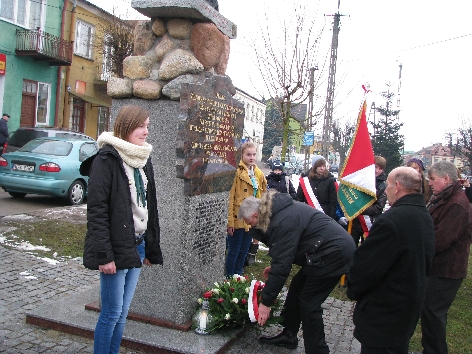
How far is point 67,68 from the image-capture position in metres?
22.2

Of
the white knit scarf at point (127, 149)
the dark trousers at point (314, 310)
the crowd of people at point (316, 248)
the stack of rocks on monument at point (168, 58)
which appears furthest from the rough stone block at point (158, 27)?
the dark trousers at point (314, 310)

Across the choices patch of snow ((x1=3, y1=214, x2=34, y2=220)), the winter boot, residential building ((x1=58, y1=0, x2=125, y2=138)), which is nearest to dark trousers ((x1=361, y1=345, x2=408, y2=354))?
the winter boot

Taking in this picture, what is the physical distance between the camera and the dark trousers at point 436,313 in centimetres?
398

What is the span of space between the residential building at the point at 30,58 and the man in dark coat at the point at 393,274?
18.8 m

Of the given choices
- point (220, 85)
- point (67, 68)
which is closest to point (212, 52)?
point (220, 85)

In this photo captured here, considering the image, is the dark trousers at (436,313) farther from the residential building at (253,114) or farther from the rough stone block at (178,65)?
the residential building at (253,114)

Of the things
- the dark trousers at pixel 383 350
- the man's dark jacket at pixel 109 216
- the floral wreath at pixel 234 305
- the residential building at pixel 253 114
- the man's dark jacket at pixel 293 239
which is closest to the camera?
the man's dark jacket at pixel 109 216

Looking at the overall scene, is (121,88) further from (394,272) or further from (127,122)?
(394,272)

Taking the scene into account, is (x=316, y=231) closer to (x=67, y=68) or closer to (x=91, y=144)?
(x=91, y=144)

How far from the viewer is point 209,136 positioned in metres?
4.28

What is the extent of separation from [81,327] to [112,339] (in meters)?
0.97

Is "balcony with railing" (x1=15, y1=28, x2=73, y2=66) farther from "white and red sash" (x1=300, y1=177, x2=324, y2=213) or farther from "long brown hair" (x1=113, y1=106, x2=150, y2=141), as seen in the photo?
"long brown hair" (x1=113, y1=106, x2=150, y2=141)

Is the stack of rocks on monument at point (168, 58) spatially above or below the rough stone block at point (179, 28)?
below

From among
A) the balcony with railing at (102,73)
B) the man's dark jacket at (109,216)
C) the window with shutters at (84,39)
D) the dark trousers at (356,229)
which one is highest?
the window with shutters at (84,39)
